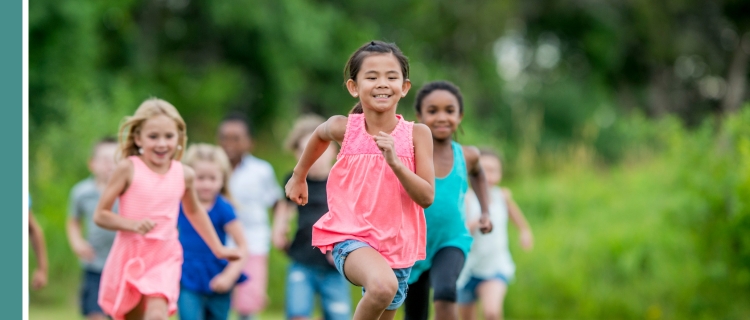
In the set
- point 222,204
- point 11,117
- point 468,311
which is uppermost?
point 11,117

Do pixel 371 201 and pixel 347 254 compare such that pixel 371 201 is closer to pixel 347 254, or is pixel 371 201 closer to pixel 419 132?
pixel 347 254

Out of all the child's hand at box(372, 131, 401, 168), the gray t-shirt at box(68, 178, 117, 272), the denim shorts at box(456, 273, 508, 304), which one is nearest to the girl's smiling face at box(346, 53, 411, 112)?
the child's hand at box(372, 131, 401, 168)

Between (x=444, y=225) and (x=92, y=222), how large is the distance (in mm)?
3798

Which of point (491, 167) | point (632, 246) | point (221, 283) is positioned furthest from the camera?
point (632, 246)

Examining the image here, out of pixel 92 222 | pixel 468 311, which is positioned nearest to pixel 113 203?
pixel 92 222

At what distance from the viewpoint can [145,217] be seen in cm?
565

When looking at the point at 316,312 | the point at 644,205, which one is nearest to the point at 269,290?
the point at 316,312

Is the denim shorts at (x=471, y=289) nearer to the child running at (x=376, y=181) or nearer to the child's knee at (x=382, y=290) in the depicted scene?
the child running at (x=376, y=181)

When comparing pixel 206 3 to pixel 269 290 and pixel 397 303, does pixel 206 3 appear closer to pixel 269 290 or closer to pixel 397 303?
pixel 269 290

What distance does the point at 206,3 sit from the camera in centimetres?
2109

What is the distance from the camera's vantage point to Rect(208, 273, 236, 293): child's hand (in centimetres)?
633

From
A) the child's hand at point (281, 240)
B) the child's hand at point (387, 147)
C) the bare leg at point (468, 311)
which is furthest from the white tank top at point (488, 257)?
the child's hand at point (387, 147)

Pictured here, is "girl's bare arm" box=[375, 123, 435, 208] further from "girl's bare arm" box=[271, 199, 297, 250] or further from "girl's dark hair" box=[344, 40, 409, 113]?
"girl's bare arm" box=[271, 199, 297, 250]

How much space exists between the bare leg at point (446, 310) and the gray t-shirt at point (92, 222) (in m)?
3.37
